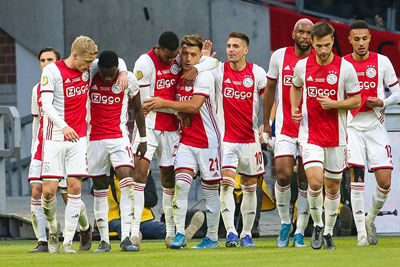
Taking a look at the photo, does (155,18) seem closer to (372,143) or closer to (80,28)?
(80,28)

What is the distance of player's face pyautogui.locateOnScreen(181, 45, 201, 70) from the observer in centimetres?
1146

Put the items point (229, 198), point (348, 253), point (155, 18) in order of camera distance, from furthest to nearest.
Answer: point (155, 18) < point (229, 198) < point (348, 253)

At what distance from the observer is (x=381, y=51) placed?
1936 centimetres

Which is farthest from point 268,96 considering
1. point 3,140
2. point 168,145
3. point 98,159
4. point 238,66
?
point 3,140

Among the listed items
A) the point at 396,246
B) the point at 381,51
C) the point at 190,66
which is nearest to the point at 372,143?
the point at 396,246

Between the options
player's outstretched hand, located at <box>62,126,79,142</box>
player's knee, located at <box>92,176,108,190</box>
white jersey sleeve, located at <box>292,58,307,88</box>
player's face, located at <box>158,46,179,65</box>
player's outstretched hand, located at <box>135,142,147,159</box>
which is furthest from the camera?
player's face, located at <box>158,46,179,65</box>

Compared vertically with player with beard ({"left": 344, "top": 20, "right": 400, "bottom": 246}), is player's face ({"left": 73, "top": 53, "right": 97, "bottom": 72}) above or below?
above

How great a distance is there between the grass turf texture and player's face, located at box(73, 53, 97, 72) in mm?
1771

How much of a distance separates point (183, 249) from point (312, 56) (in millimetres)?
2323

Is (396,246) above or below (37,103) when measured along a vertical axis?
below

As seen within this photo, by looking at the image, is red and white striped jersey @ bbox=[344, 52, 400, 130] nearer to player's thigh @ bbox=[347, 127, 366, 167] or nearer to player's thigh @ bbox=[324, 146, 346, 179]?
player's thigh @ bbox=[347, 127, 366, 167]

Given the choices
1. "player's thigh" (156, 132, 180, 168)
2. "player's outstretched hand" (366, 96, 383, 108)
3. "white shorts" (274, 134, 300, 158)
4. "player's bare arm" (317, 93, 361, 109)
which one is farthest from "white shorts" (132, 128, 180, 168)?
"player's outstretched hand" (366, 96, 383, 108)

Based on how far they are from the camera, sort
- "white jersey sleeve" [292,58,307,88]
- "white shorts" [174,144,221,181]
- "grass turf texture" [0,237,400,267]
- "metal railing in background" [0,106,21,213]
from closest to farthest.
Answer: "grass turf texture" [0,237,400,267]
"white jersey sleeve" [292,58,307,88]
"white shorts" [174,144,221,181]
"metal railing in background" [0,106,21,213]

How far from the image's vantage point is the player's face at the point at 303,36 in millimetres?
11773
